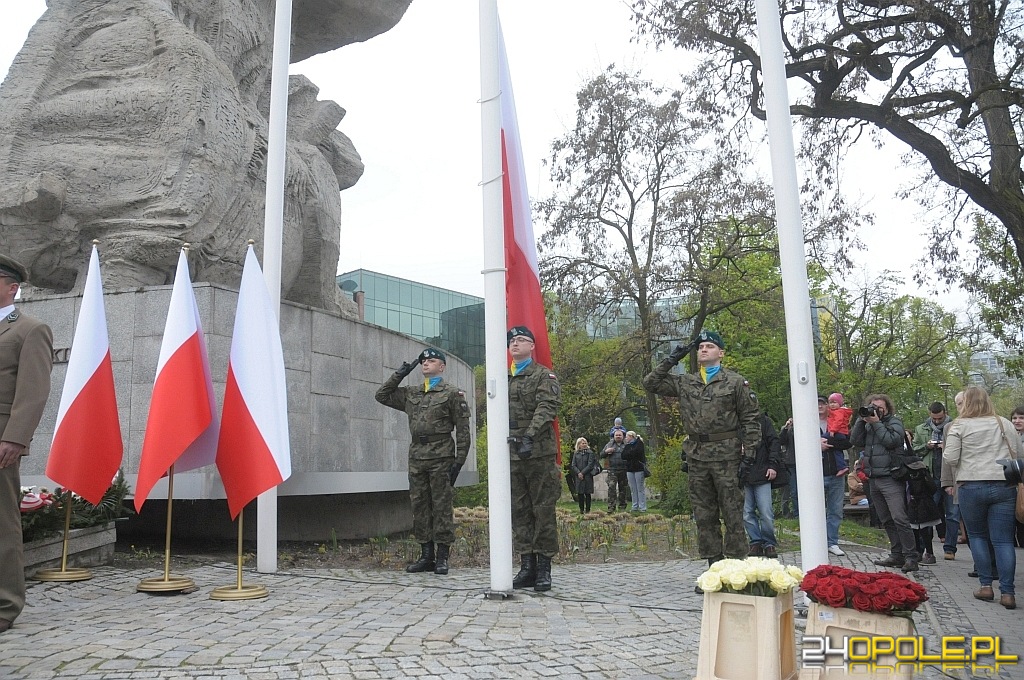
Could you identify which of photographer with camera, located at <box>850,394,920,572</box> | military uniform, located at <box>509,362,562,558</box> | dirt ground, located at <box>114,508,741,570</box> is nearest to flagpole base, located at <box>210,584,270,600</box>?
dirt ground, located at <box>114,508,741,570</box>

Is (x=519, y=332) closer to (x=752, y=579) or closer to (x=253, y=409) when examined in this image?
(x=253, y=409)

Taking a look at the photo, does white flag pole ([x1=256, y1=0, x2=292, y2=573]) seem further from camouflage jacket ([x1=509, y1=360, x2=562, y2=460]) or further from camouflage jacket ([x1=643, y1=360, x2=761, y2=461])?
camouflage jacket ([x1=643, y1=360, x2=761, y2=461])

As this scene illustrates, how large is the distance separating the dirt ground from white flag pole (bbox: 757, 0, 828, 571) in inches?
133

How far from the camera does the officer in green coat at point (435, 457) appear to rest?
23.5ft

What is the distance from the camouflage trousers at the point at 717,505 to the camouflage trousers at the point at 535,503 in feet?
3.41

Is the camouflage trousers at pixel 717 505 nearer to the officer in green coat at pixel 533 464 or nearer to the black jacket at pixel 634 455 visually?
the officer in green coat at pixel 533 464

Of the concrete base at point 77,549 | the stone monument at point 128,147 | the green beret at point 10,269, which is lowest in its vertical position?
the concrete base at point 77,549

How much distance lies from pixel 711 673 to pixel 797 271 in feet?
9.19

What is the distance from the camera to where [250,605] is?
5340 mm

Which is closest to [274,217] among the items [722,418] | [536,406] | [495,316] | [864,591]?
[495,316]

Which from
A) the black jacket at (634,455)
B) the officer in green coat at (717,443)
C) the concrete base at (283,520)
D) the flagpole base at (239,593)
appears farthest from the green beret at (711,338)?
the black jacket at (634,455)

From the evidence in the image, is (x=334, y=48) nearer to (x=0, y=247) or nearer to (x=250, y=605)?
(x=0, y=247)

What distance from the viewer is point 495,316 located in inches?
227

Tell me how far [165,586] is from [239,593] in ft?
1.86
